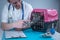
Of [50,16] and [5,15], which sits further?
[5,15]

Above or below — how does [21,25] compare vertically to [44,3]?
below

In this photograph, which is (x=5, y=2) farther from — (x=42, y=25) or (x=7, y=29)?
(x=42, y=25)

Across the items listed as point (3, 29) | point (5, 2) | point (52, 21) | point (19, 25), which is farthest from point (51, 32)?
point (5, 2)

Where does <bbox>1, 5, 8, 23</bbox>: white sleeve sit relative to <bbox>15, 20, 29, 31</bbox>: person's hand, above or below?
above

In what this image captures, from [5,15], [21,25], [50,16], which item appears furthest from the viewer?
[5,15]

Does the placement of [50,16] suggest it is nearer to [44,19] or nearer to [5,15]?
[44,19]

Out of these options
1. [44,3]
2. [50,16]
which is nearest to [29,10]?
[44,3]

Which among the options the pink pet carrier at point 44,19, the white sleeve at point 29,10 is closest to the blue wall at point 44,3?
the white sleeve at point 29,10

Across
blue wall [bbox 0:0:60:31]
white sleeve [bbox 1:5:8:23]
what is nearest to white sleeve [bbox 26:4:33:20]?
blue wall [bbox 0:0:60:31]

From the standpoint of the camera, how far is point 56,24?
74 centimetres

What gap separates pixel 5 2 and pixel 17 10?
5.4 inches

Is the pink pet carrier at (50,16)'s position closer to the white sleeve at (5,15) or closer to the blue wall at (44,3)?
the blue wall at (44,3)

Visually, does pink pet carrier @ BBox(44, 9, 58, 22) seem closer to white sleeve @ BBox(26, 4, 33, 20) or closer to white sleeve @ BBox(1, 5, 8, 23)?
white sleeve @ BBox(26, 4, 33, 20)

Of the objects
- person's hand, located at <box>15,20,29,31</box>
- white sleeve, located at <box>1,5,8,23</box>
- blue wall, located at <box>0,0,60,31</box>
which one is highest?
blue wall, located at <box>0,0,60,31</box>
